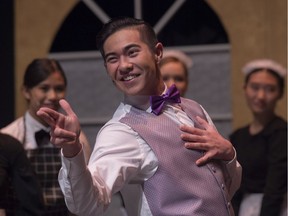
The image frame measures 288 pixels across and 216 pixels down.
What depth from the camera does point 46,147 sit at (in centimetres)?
348

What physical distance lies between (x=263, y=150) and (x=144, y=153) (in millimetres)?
1550

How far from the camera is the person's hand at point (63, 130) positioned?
83.2 inches

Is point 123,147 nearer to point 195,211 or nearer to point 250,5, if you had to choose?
point 195,211

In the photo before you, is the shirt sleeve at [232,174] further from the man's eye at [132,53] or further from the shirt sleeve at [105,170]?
the man's eye at [132,53]

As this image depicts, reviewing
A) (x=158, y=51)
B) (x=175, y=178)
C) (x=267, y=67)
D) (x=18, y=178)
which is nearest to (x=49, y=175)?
(x=18, y=178)

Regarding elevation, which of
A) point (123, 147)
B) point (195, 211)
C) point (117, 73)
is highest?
point (117, 73)

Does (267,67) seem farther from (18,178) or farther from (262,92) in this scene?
(18,178)

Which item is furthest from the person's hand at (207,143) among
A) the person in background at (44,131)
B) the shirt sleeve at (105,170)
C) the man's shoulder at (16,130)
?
the man's shoulder at (16,130)

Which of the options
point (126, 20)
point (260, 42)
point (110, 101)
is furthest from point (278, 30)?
point (126, 20)

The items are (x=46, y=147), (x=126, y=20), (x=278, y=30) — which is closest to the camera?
(x=126, y=20)

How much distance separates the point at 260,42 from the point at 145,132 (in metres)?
2.29

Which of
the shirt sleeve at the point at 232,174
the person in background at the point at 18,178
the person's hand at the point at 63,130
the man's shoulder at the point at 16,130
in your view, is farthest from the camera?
the man's shoulder at the point at 16,130

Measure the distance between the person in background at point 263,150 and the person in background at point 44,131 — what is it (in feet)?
2.66

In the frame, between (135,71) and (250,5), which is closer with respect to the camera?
(135,71)
